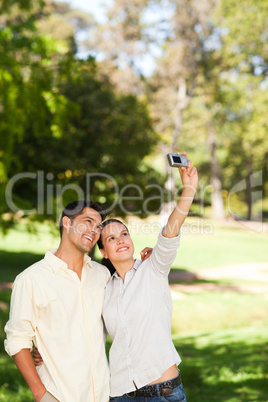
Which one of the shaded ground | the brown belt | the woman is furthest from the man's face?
the shaded ground

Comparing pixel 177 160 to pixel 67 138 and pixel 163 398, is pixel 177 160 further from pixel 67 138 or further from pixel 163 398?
pixel 67 138

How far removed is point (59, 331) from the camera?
9.09ft

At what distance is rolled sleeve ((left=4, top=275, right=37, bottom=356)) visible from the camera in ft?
8.89

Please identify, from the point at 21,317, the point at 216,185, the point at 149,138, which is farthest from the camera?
the point at 216,185

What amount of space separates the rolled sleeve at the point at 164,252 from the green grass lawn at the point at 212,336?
13.0ft

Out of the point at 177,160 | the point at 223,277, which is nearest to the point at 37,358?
the point at 177,160

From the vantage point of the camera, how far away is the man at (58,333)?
2.72m

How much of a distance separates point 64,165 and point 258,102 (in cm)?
2636

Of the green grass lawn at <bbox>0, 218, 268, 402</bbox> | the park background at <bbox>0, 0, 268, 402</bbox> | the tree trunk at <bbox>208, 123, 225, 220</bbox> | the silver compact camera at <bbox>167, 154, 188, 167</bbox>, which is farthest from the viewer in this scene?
the tree trunk at <bbox>208, 123, 225, 220</bbox>

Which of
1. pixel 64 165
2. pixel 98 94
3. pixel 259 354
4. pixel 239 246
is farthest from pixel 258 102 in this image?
pixel 259 354

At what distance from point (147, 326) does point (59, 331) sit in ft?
1.68

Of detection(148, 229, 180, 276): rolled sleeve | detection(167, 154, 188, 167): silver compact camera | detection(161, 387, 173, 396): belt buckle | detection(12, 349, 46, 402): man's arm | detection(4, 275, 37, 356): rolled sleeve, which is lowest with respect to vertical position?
detection(161, 387, 173, 396): belt buckle

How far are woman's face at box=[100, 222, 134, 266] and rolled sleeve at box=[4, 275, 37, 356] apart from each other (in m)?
0.58

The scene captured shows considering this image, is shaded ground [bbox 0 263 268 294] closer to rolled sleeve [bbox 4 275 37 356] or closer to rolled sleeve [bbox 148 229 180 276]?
rolled sleeve [bbox 4 275 37 356]
